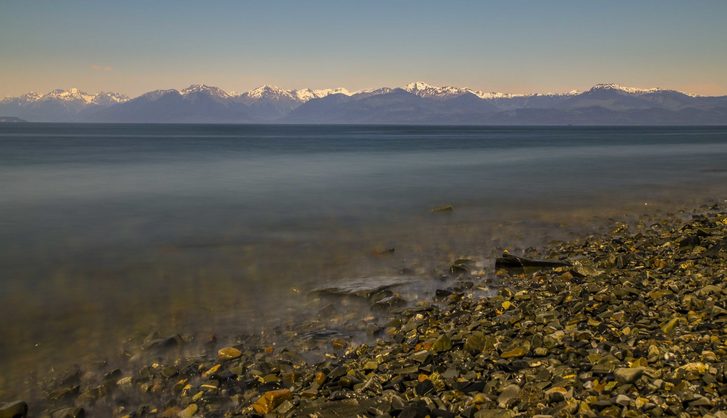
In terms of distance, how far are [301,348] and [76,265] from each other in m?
10.0

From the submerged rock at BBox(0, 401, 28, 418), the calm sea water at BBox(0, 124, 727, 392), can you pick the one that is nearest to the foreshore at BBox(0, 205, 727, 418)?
the submerged rock at BBox(0, 401, 28, 418)

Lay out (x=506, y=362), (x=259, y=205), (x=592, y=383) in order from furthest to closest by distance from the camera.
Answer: (x=259, y=205) → (x=506, y=362) → (x=592, y=383)

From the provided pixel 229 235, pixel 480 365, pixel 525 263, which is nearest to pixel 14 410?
pixel 480 365

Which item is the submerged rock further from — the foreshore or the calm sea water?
the calm sea water

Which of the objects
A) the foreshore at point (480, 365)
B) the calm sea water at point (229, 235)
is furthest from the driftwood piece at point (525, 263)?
the calm sea water at point (229, 235)

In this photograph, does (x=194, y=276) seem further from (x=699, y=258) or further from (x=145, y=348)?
(x=699, y=258)

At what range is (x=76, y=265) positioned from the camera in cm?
1641

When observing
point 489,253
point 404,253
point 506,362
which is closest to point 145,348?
point 506,362

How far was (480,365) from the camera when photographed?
7.86 m

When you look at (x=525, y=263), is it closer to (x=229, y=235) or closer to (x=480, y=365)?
(x=480, y=365)

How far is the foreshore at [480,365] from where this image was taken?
21.1ft

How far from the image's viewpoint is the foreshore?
6438 mm

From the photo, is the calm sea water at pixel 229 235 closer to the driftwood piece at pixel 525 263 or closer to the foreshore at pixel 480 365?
the foreshore at pixel 480 365

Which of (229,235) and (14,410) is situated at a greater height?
(229,235)
